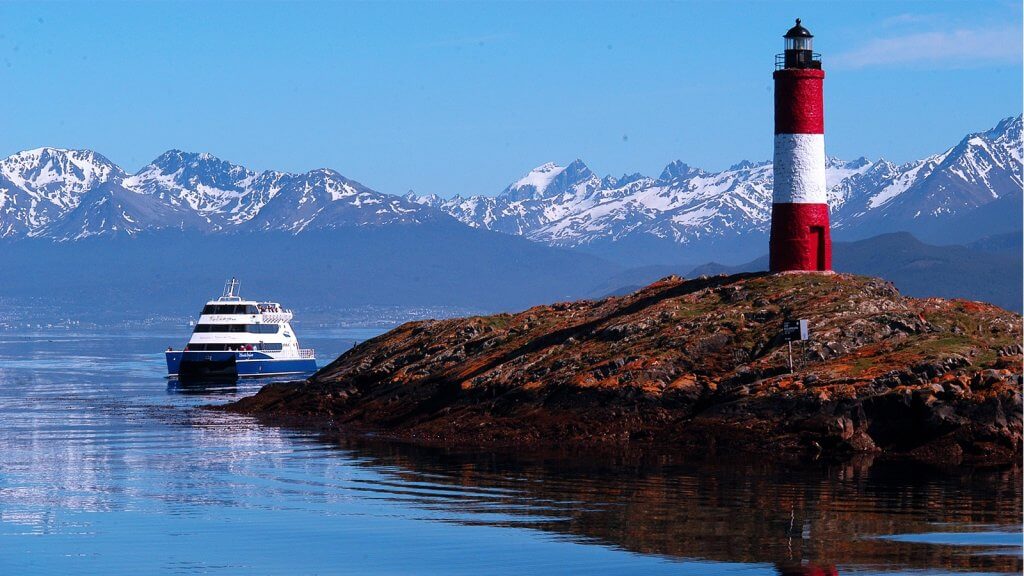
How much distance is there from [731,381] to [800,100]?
15057 mm

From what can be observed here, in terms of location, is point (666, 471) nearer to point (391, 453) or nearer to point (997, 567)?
point (391, 453)

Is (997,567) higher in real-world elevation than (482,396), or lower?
lower

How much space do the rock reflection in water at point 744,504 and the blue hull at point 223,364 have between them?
60377mm

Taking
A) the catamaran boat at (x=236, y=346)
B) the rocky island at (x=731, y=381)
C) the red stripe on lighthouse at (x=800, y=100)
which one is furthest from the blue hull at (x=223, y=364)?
the red stripe on lighthouse at (x=800, y=100)

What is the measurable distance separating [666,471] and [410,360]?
27601 mm

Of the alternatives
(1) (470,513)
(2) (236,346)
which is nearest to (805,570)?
(1) (470,513)

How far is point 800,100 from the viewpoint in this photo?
6444 centimetres

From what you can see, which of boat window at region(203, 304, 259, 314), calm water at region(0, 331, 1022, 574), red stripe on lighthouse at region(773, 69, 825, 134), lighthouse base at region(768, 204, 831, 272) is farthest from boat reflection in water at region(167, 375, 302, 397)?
red stripe on lighthouse at region(773, 69, 825, 134)

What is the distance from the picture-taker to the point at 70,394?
90.2m

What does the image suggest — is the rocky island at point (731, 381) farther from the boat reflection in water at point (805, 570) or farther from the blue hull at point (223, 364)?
the blue hull at point (223, 364)

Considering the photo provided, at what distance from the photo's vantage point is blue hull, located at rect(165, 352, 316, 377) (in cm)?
10962

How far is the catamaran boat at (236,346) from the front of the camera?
110125 mm

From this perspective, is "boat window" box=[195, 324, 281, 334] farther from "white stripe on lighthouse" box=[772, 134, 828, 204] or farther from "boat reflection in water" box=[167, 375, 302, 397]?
"white stripe on lighthouse" box=[772, 134, 828, 204]

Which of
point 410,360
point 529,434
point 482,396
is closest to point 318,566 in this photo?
point 529,434
